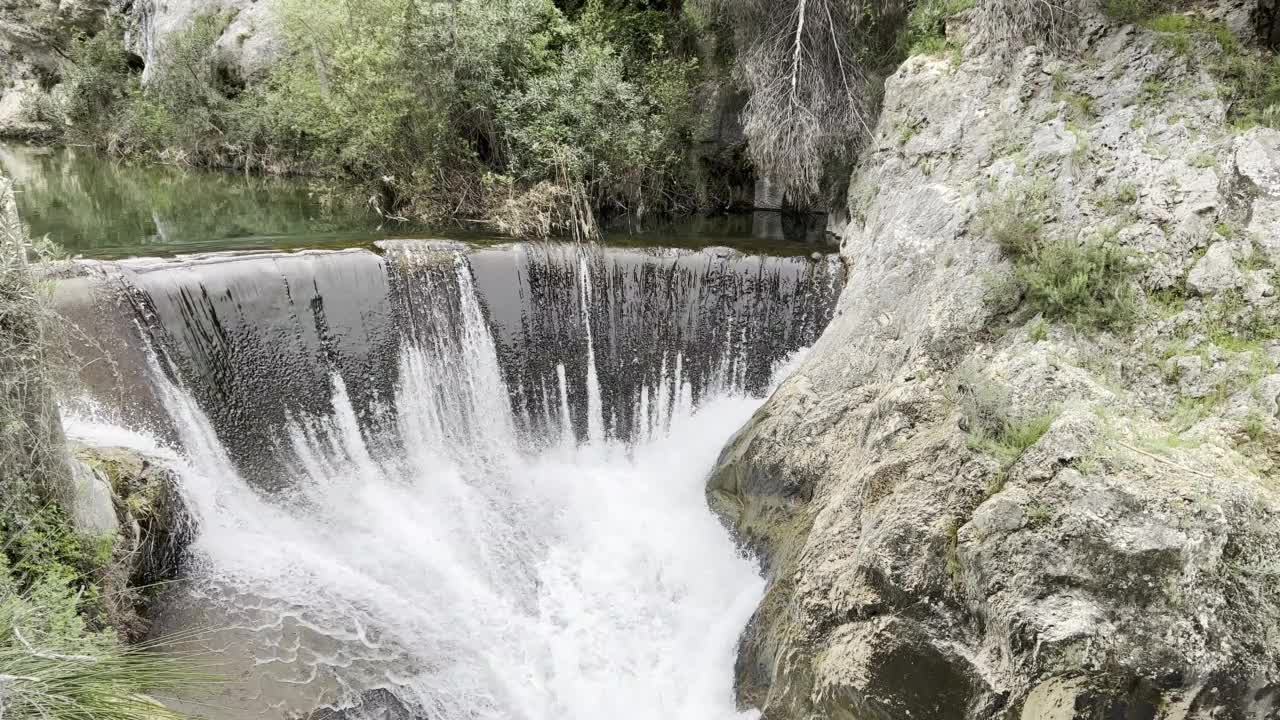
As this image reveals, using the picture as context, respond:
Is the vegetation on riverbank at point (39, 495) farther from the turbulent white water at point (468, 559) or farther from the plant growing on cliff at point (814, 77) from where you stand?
the plant growing on cliff at point (814, 77)

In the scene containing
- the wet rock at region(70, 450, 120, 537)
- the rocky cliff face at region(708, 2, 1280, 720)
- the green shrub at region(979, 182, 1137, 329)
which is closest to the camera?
the rocky cliff face at region(708, 2, 1280, 720)

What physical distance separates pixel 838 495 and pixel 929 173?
3.15 metres

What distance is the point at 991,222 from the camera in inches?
209

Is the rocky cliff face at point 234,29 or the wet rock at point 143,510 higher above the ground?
the rocky cliff face at point 234,29

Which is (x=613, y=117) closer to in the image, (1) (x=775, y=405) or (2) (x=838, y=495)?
(1) (x=775, y=405)

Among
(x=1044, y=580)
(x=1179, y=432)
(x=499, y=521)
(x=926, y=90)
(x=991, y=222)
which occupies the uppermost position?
(x=926, y=90)

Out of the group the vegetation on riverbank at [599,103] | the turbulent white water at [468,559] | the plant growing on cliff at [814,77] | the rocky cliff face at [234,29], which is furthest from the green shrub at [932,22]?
the rocky cliff face at [234,29]

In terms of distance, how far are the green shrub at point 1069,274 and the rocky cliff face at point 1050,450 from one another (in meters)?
0.09

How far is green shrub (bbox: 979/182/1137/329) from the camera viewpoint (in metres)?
4.46

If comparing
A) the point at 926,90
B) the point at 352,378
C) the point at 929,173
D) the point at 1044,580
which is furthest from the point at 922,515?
the point at 352,378

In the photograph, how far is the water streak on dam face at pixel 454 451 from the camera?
18.5ft

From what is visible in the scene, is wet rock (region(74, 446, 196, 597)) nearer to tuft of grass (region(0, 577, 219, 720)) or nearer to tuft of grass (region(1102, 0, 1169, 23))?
tuft of grass (region(0, 577, 219, 720))

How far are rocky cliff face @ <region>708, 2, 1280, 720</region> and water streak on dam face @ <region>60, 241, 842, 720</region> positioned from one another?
117 cm

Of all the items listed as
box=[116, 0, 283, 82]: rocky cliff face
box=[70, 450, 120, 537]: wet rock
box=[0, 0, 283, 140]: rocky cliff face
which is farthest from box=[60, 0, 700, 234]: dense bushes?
box=[0, 0, 283, 140]: rocky cliff face
